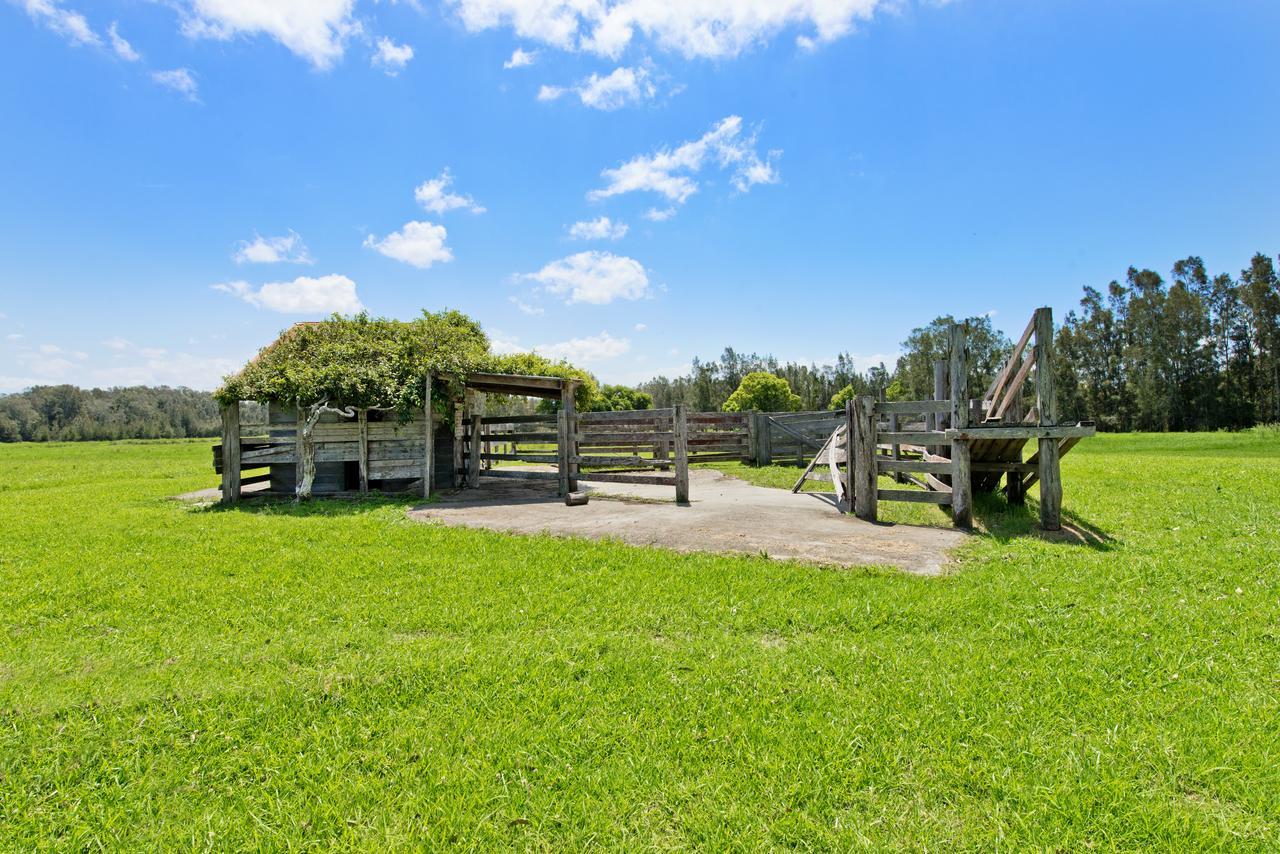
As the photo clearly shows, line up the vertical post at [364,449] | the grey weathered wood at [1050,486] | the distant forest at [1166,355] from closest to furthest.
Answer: the grey weathered wood at [1050,486]
the vertical post at [364,449]
the distant forest at [1166,355]

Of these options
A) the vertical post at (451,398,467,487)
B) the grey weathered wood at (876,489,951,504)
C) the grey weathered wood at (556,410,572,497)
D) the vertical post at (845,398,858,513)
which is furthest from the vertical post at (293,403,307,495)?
the grey weathered wood at (876,489,951,504)

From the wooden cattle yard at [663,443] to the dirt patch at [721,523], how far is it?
23.1 inches

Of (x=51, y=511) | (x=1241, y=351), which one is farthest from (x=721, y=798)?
(x=1241, y=351)

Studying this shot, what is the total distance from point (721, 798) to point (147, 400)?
115 m

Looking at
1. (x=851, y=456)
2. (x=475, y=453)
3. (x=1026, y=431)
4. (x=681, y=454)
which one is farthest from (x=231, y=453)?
(x=1026, y=431)

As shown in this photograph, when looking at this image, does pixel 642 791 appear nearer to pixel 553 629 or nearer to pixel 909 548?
pixel 553 629

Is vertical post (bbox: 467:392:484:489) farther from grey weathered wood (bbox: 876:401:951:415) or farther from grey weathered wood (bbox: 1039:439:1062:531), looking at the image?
grey weathered wood (bbox: 1039:439:1062:531)

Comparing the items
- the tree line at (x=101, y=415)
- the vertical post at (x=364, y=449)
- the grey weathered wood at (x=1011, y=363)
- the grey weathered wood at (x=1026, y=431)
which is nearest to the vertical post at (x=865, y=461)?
the grey weathered wood at (x=1026, y=431)

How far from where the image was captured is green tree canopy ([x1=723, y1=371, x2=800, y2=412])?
48.9m

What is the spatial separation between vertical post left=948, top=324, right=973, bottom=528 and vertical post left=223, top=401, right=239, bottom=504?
12.1m

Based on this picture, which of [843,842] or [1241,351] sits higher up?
[1241,351]

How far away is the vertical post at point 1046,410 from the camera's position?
6.90 m

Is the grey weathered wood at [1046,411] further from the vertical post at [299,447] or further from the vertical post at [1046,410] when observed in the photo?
the vertical post at [299,447]

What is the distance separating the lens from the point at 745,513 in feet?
28.8
